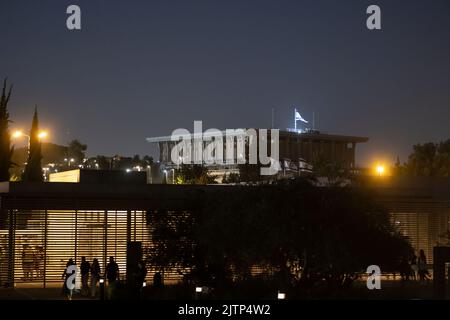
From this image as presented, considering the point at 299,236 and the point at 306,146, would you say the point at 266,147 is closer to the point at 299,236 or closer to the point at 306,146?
the point at 306,146

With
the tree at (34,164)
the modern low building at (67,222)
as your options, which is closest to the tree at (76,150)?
the tree at (34,164)

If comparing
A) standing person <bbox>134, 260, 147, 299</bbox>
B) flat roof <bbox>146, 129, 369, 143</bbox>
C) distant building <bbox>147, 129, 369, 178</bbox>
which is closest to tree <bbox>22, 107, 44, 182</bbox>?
standing person <bbox>134, 260, 147, 299</bbox>

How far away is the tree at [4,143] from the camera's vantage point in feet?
196

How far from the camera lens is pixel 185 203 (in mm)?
31984

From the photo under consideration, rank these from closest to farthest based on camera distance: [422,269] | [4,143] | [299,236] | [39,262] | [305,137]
Result: 1. [299,236]
2. [422,269]
3. [39,262]
4. [4,143]
5. [305,137]

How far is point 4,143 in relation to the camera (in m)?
62.3

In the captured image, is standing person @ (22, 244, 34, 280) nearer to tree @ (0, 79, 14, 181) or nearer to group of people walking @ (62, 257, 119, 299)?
group of people walking @ (62, 257, 119, 299)

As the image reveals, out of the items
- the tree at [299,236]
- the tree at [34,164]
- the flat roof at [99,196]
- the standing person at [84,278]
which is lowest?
the standing person at [84,278]

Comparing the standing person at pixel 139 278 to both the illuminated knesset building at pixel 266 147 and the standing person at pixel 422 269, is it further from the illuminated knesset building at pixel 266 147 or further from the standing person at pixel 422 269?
the illuminated knesset building at pixel 266 147

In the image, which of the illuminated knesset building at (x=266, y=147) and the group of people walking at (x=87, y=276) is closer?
the group of people walking at (x=87, y=276)

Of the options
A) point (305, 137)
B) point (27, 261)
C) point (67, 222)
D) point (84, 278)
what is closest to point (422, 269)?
point (84, 278)
